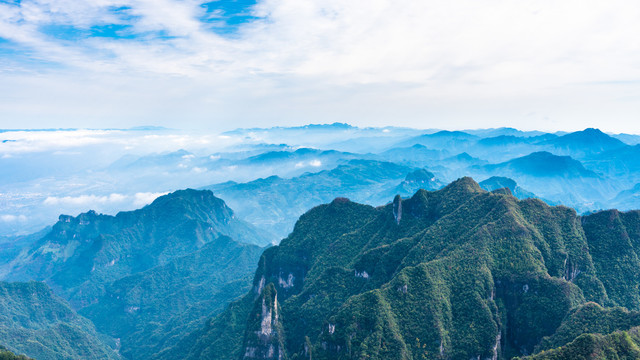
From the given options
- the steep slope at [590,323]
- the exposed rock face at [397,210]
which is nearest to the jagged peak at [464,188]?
the exposed rock face at [397,210]

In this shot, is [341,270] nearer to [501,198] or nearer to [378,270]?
[378,270]

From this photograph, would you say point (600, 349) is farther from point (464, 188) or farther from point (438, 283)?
point (464, 188)

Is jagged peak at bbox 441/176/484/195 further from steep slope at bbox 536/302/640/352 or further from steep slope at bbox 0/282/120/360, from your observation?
steep slope at bbox 0/282/120/360

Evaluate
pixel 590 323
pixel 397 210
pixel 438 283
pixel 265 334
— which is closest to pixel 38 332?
pixel 265 334

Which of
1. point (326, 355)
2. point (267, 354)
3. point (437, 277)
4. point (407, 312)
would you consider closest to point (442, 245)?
point (437, 277)

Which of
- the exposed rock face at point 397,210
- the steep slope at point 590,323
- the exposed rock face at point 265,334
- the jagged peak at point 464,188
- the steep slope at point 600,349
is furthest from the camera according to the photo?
the exposed rock face at point 397,210

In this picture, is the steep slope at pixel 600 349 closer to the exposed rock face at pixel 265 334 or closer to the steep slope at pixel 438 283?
the steep slope at pixel 438 283

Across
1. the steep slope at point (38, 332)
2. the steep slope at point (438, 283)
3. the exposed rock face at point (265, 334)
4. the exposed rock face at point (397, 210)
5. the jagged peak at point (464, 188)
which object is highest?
the jagged peak at point (464, 188)
